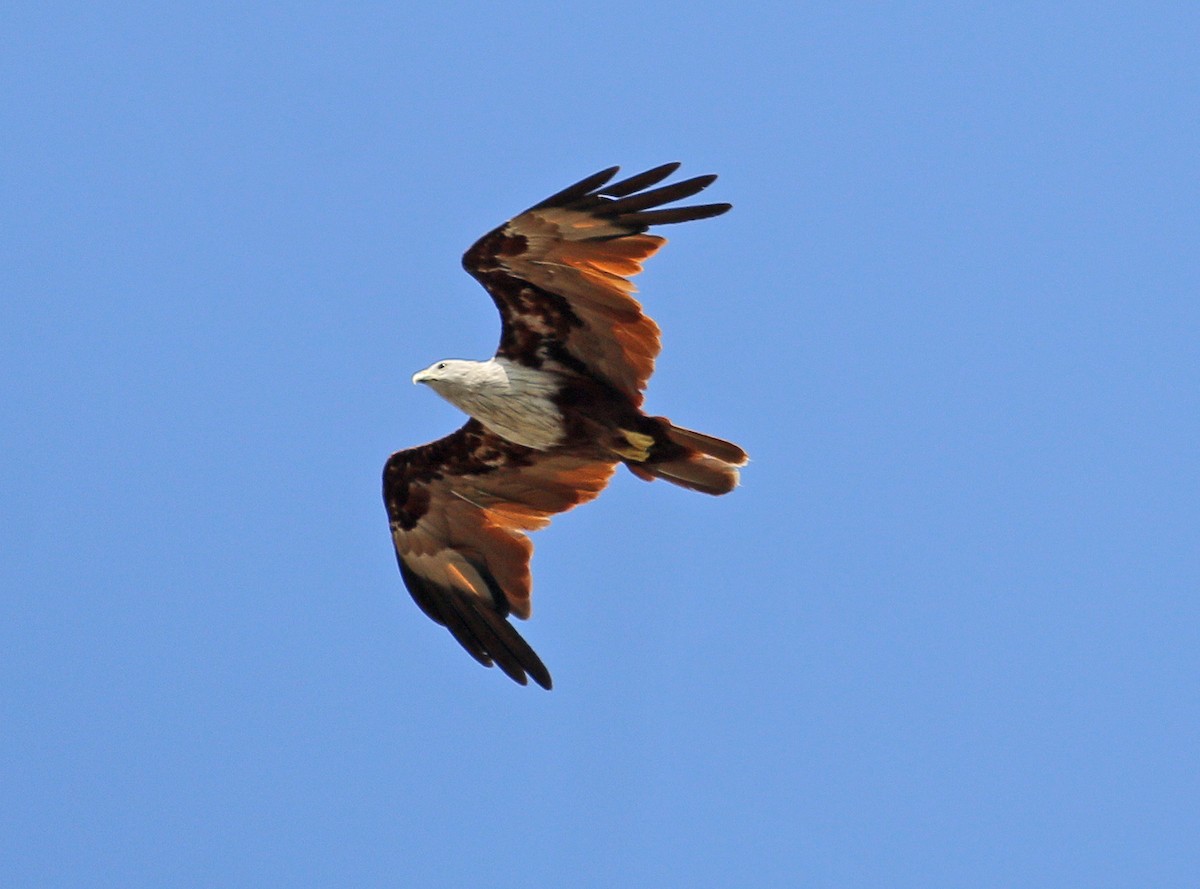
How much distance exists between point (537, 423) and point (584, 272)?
3.96 ft

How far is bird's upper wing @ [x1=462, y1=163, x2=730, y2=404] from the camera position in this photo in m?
11.7

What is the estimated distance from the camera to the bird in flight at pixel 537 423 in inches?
469

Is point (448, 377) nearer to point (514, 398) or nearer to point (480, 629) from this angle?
point (514, 398)

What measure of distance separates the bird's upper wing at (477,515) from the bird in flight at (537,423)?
0.01 m

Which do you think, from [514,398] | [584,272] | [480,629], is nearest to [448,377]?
[514,398]

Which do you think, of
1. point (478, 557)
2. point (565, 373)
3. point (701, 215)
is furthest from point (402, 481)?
point (701, 215)

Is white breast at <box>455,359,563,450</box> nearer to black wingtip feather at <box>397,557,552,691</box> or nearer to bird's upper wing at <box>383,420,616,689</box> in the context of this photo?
bird's upper wing at <box>383,420,616,689</box>

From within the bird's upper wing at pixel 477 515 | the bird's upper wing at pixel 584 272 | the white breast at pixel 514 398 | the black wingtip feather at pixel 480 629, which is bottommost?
the black wingtip feather at pixel 480 629

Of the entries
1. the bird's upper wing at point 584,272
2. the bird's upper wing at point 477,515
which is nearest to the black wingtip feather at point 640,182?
the bird's upper wing at point 584,272

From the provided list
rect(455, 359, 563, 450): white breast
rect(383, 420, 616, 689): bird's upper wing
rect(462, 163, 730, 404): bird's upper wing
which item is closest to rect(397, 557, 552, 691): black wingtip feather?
rect(383, 420, 616, 689): bird's upper wing

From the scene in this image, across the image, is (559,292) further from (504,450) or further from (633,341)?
(504,450)

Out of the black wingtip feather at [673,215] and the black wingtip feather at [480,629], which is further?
the black wingtip feather at [480,629]

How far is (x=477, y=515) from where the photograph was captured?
530 inches

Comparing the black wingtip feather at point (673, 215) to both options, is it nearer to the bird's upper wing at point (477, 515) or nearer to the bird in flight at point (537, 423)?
the bird in flight at point (537, 423)
